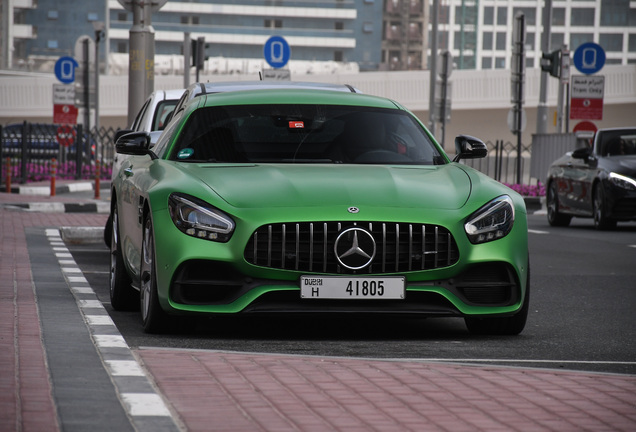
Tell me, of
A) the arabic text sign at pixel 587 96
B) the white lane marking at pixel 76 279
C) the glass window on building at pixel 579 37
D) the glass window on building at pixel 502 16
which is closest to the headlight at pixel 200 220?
the white lane marking at pixel 76 279

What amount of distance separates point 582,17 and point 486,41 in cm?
1296

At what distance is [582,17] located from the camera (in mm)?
174500

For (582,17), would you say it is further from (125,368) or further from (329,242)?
(125,368)

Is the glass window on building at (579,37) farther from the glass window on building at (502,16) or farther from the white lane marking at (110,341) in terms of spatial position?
the white lane marking at (110,341)

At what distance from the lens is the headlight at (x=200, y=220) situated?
7.50 meters

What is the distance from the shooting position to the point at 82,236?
17.4 m

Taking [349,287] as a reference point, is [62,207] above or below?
below

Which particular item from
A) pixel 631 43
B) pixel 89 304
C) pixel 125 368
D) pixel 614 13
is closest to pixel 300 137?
pixel 89 304

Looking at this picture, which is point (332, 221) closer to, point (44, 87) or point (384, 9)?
point (44, 87)

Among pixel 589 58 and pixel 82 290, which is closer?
pixel 82 290

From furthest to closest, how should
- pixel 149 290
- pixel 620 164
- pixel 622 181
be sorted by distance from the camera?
pixel 620 164, pixel 622 181, pixel 149 290

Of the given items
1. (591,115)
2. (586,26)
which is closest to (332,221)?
(591,115)

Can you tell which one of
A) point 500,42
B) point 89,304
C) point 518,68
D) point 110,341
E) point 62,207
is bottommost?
point 62,207

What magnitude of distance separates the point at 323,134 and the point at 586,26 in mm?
170646
